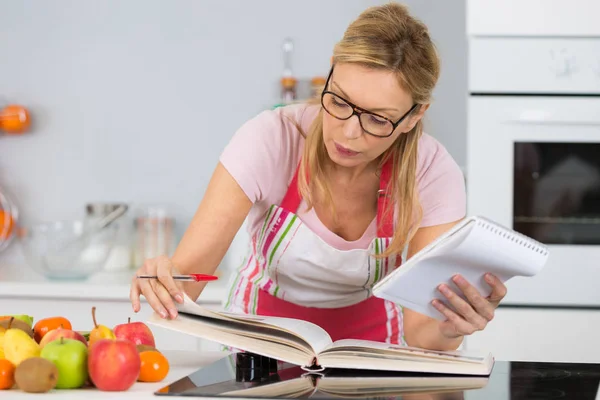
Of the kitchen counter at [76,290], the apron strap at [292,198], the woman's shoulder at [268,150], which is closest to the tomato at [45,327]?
the woman's shoulder at [268,150]

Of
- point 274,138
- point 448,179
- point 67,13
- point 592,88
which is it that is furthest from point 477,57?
point 67,13

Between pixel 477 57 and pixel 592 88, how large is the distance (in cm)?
33

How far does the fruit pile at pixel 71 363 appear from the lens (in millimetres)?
958

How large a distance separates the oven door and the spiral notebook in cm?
106

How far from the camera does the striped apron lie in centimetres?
156

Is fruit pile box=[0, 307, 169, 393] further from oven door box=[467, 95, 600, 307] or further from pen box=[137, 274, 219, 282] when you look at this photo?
oven door box=[467, 95, 600, 307]

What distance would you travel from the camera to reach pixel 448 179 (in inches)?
61.1

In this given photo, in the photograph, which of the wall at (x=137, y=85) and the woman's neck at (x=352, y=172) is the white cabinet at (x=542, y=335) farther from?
the wall at (x=137, y=85)

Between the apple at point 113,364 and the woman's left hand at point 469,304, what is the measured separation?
0.47 m

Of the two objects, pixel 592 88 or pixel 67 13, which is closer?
pixel 592 88

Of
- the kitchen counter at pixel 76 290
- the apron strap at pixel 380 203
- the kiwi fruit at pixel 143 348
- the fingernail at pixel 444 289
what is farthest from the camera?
the kitchen counter at pixel 76 290

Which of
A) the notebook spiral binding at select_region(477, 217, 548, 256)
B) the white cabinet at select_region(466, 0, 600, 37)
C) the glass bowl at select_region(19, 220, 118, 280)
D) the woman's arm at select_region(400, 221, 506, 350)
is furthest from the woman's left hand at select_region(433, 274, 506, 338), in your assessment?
the glass bowl at select_region(19, 220, 118, 280)

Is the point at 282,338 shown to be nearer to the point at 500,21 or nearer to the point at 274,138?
the point at 274,138

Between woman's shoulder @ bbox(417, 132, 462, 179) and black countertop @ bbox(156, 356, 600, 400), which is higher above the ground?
woman's shoulder @ bbox(417, 132, 462, 179)
